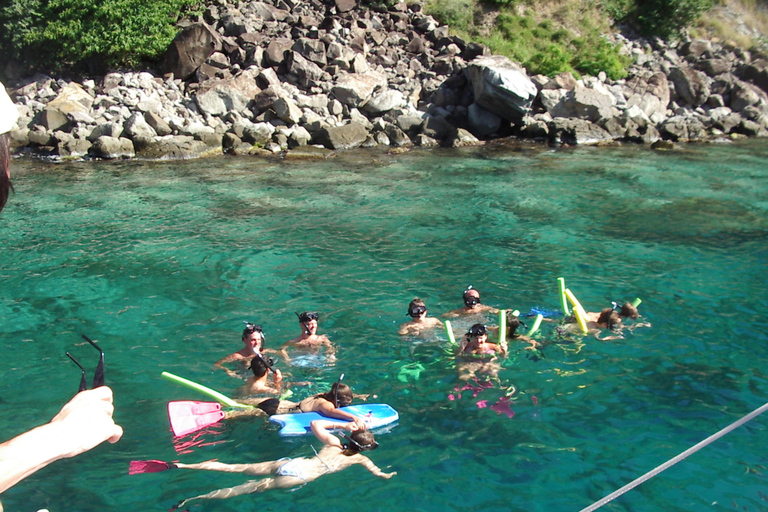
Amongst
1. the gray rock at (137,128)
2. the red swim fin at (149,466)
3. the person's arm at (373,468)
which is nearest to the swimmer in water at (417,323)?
the person's arm at (373,468)

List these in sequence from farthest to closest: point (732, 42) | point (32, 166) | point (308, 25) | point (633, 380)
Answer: point (732, 42), point (308, 25), point (32, 166), point (633, 380)

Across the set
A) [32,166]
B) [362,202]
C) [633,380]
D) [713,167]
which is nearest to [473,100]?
[713,167]

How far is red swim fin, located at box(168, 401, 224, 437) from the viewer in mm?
5688

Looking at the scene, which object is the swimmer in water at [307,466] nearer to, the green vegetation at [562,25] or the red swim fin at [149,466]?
the red swim fin at [149,466]

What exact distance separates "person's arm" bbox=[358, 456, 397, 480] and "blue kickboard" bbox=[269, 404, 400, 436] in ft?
1.47

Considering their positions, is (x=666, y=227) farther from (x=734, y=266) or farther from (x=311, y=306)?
(x=311, y=306)

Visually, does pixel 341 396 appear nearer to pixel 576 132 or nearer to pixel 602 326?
pixel 602 326

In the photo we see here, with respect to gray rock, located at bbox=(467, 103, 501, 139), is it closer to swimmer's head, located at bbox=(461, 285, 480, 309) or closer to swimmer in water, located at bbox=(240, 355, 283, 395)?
swimmer's head, located at bbox=(461, 285, 480, 309)

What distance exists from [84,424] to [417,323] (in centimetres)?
612

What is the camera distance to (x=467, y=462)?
17.3 feet

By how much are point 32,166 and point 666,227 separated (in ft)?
54.0

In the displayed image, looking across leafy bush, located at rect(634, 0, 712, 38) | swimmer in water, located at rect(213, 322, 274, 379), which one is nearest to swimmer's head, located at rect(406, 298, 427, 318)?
swimmer in water, located at rect(213, 322, 274, 379)

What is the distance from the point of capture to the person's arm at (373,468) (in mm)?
5125

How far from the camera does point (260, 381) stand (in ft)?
21.5
